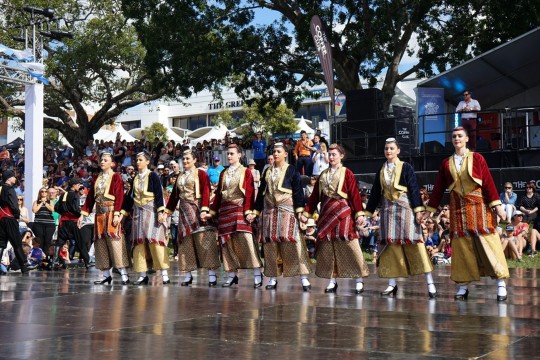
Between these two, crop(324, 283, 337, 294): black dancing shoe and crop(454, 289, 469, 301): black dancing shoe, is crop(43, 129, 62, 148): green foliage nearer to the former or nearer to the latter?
crop(324, 283, 337, 294): black dancing shoe

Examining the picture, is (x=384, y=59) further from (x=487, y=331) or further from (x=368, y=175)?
(x=487, y=331)

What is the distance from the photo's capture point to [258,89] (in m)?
28.9

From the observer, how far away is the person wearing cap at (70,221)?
52.4ft

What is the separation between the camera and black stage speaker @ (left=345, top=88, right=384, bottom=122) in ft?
70.1

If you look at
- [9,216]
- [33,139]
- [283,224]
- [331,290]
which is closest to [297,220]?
[283,224]

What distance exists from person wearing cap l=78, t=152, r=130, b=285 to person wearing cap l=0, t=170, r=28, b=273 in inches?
114

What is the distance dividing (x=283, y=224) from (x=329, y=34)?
15.4 m

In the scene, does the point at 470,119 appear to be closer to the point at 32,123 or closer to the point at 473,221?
the point at 473,221

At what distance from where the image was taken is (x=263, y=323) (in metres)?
7.73

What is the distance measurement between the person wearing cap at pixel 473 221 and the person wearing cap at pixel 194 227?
11.3 feet

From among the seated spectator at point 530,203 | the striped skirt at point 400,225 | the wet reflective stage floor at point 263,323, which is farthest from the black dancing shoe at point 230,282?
the seated spectator at point 530,203

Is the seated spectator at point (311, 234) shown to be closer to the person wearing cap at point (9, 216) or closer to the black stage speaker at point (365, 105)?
the black stage speaker at point (365, 105)

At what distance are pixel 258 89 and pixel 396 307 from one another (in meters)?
20.4

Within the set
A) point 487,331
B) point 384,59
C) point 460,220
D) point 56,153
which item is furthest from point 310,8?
point 487,331
